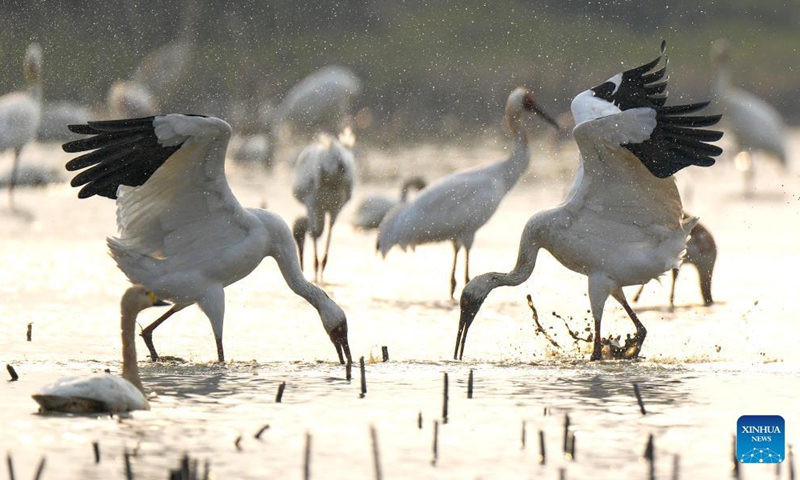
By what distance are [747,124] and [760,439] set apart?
45.6 feet

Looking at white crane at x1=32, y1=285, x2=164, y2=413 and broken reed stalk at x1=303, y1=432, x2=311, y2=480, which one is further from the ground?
white crane at x1=32, y1=285, x2=164, y2=413

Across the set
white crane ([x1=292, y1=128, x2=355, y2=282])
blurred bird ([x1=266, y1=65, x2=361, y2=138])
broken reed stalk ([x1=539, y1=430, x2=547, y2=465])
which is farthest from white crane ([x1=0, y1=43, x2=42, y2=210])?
broken reed stalk ([x1=539, y1=430, x2=547, y2=465])

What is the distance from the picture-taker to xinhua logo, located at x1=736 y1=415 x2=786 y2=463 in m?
6.03

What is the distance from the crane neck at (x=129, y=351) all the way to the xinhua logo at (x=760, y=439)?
2482 millimetres

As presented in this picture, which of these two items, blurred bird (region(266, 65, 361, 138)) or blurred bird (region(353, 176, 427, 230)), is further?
blurred bird (region(266, 65, 361, 138))

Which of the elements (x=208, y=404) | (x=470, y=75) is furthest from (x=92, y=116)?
(x=208, y=404)

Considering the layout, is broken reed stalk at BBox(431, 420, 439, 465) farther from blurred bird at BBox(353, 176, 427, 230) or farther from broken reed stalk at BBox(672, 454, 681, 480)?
blurred bird at BBox(353, 176, 427, 230)

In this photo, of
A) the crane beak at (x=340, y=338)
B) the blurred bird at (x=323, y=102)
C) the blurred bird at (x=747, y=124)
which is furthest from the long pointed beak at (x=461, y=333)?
the blurred bird at (x=747, y=124)

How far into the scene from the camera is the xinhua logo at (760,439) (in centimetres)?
603

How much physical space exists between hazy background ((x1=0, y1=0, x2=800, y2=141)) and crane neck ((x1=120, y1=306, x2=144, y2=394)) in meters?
17.2

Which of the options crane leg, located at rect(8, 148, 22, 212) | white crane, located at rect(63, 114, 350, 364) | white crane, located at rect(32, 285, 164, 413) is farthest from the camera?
crane leg, located at rect(8, 148, 22, 212)

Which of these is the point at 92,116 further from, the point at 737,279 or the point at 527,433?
the point at 527,433

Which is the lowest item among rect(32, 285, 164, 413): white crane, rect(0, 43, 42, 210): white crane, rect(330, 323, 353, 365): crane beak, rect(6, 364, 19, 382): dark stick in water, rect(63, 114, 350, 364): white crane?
rect(32, 285, 164, 413): white crane

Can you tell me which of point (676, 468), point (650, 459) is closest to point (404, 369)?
point (650, 459)
